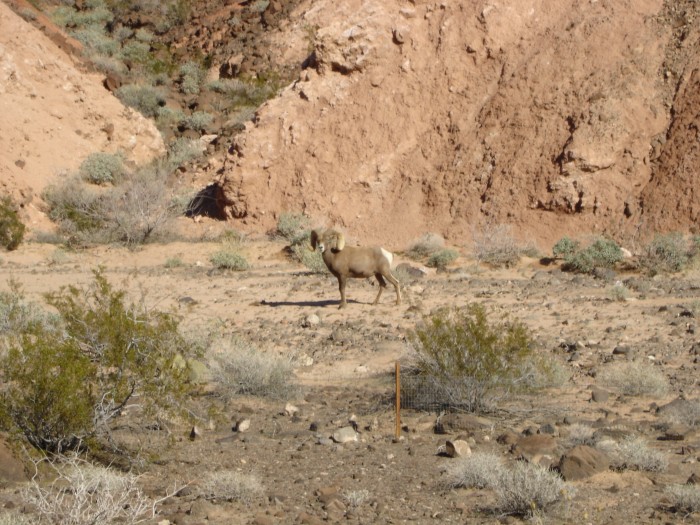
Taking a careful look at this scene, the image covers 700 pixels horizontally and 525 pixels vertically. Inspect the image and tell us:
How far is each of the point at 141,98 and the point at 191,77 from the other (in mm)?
4435

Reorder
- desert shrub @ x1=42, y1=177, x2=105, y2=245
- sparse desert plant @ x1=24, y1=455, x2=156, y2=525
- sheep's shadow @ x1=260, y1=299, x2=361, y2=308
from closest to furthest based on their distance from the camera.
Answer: sparse desert plant @ x1=24, y1=455, x2=156, y2=525, sheep's shadow @ x1=260, y1=299, x2=361, y2=308, desert shrub @ x1=42, y1=177, x2=105, y2=245

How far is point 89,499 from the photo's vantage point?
553cm

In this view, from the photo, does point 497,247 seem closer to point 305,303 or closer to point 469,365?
point 305,303

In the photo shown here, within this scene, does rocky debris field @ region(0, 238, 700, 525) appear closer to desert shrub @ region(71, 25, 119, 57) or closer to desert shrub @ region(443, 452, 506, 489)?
desert shrub @ region(443, 452, 506, 489)

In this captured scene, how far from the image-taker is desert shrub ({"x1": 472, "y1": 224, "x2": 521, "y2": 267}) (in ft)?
58.5

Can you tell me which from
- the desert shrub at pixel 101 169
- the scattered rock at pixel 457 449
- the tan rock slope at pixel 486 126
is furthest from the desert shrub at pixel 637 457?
the desert shrub at pixel 101 169

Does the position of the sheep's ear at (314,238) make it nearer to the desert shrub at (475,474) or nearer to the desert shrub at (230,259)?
the desert shrub at (230,259)

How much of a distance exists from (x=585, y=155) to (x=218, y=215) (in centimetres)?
995

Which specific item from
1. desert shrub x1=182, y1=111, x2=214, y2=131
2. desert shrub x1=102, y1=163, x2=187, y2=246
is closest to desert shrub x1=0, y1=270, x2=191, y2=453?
desert shrub x1=102, y1=163, x2=187, y2=246

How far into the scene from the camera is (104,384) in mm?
6949

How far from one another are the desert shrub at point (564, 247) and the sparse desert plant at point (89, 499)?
12944 millimetres

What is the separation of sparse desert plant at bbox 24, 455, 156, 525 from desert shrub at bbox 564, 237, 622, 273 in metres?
11.9

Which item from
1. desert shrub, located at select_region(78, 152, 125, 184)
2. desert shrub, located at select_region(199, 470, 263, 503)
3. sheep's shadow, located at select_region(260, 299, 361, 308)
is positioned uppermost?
desert shrub, located at select_region(78, 152, 125, 184)

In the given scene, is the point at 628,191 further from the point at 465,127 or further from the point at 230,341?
the point at 230,341
